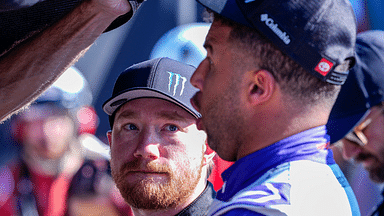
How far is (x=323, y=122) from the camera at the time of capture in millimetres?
1395

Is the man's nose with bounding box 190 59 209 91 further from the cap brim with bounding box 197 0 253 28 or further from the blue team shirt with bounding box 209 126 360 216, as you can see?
the blue team shirt with bounding box 209 126 360 216

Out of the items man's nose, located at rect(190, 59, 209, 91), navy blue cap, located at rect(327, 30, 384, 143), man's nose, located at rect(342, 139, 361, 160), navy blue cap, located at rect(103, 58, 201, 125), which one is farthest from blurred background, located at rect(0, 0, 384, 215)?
man's nose, located at rect(190, 59, 209, 91)

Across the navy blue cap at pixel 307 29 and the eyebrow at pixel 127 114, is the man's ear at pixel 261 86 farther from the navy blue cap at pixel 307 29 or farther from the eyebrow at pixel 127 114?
the eyebrow at pixel 127 114

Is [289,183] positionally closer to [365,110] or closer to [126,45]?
[365,110]

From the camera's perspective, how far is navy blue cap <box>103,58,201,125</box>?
6.82 feet

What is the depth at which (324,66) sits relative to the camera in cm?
134

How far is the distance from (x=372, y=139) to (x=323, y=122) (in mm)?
592

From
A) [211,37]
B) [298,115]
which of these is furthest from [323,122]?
[211,37]

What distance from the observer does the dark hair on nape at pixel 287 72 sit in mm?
1365

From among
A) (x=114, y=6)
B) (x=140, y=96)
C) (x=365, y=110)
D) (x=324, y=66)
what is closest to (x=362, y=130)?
(x=365, y=110)

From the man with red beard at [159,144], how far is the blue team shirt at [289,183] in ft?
2.08

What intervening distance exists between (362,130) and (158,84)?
0.96 metres

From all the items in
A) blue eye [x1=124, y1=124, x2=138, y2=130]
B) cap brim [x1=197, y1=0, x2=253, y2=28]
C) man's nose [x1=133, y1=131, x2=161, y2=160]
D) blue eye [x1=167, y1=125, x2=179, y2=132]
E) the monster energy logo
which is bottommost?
blue eye [x1=124, y1=124, x2=138, y2=130]

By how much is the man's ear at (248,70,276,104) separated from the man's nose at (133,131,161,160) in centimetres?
77
